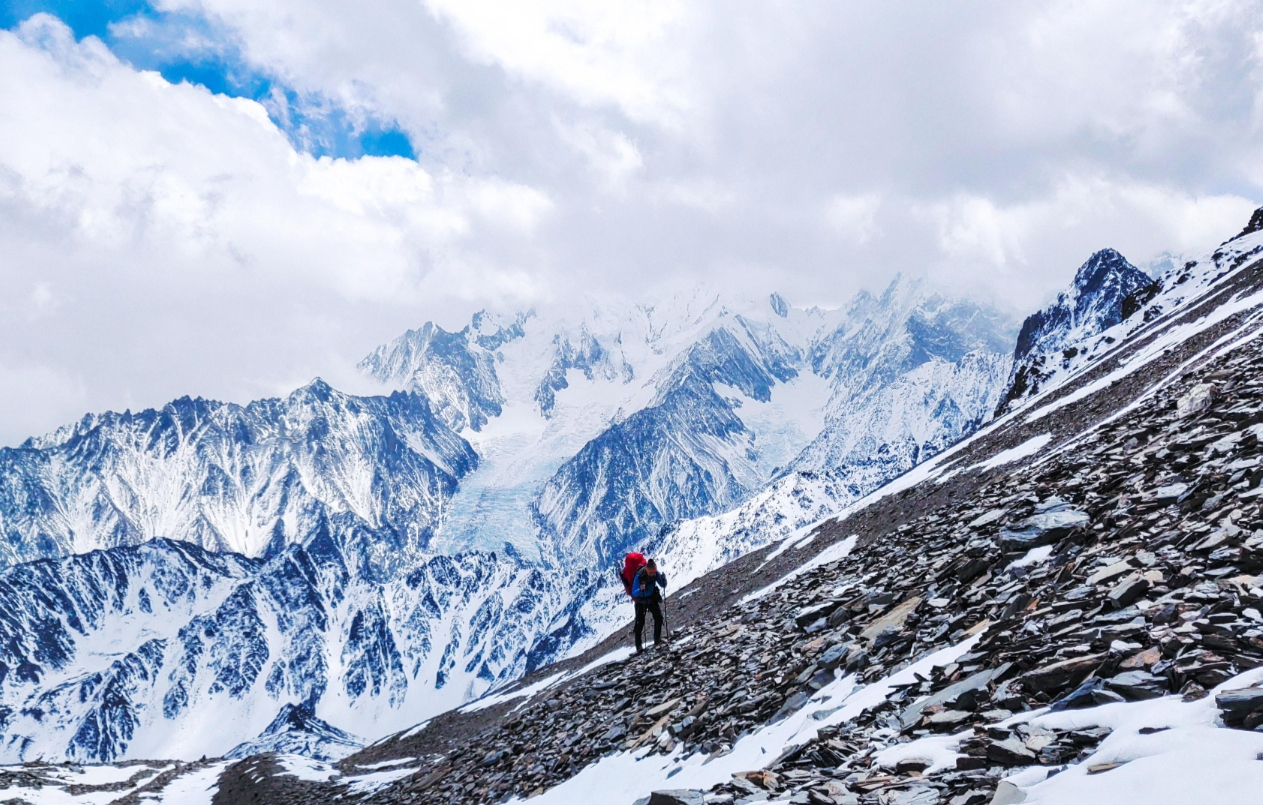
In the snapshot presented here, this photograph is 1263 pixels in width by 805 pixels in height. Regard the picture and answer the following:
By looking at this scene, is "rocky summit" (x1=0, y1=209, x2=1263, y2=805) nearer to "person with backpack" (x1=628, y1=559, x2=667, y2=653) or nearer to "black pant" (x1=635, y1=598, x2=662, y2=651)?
"black pant" (x1=635, y1=598, x2=662, y2=651)

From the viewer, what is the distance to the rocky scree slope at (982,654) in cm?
777

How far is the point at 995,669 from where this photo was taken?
981 cm

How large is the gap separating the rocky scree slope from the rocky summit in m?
0.04

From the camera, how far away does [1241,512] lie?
10703 mm

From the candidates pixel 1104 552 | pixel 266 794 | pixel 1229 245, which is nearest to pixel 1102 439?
pixel 1104 552

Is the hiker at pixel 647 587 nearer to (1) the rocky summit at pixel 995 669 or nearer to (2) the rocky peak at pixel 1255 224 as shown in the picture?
(1) the rocky summit at pixel 995 669

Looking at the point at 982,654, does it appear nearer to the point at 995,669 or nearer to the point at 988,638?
the point at 988,638

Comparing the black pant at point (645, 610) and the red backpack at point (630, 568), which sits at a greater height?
the red backpack at point (630, 568)

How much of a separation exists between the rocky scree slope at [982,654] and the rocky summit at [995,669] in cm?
4

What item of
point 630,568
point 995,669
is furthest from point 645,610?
point 995,669

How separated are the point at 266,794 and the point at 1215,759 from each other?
156 ft

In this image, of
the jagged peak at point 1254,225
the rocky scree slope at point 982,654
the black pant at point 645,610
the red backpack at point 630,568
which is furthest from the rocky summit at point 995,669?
the jagged peak at point 1254,225

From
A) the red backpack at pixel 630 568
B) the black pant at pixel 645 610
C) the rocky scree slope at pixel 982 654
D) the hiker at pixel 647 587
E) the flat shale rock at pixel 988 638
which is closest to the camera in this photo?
the rocky scree slope at pixel 982 654

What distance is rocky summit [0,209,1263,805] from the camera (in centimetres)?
722
